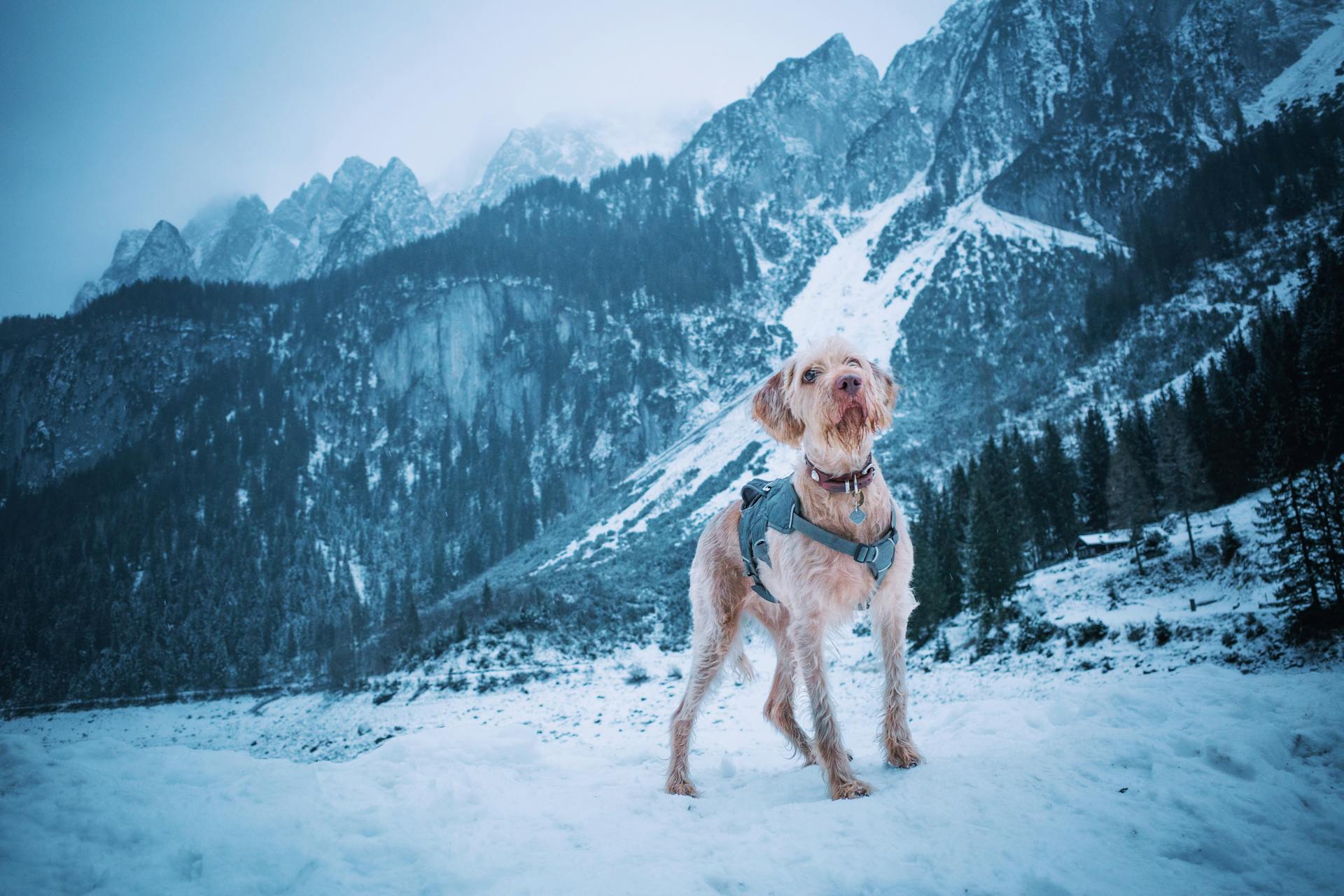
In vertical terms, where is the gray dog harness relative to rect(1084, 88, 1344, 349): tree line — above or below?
below

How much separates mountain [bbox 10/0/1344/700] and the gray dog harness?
4790 cm

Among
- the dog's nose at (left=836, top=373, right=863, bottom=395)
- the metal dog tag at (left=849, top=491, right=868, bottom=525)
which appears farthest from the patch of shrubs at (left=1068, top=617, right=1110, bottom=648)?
the dog's nose at (left=836, top=373, right=863, bottom=395)

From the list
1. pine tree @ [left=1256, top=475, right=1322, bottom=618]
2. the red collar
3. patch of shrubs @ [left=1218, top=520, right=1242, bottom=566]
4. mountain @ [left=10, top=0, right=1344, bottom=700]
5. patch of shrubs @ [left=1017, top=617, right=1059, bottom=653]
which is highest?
mountain @ [left=10, top=0, right=1344, bottom=700]

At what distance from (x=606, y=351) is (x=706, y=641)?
163959mm

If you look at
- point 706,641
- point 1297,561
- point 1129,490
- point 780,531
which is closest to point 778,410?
point 780,531

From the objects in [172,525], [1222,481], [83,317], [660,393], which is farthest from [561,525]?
[83,317]

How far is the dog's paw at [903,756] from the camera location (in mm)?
3770

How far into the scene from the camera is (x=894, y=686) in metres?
3.97

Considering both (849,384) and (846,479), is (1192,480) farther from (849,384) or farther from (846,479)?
(849,384)

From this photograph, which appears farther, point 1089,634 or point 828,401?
point 1089,634

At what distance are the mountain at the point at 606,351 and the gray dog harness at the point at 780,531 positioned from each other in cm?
4790

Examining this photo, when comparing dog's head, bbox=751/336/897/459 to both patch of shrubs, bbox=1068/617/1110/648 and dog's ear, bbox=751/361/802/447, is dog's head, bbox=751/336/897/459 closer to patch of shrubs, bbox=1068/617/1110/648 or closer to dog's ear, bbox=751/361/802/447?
dog's ear, bbox=751/361/802/447

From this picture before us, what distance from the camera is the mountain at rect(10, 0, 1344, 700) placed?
8212 cm

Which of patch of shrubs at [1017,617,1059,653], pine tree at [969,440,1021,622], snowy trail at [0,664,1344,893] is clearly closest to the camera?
snowy trail at [0,664,1344,893]
